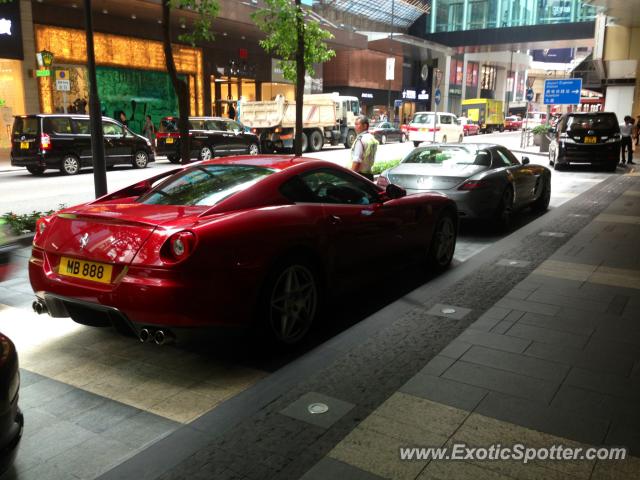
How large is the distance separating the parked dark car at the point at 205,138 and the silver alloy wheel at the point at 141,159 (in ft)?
4.11

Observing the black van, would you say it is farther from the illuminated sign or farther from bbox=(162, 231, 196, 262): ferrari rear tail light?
bbox=(162, 231, 196, 262): ferrari rear tail light

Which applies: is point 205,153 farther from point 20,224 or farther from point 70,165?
point 20,224

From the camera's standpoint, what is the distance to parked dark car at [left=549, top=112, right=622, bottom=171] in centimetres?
1798

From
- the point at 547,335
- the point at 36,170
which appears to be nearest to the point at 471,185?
the point at 547,335

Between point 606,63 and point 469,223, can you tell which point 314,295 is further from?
point 606,63

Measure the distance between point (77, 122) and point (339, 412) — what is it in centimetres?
1675

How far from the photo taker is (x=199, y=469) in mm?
2828

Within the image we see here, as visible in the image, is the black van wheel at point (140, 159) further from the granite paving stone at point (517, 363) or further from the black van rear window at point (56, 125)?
the granite paving stone at point (517, 363)

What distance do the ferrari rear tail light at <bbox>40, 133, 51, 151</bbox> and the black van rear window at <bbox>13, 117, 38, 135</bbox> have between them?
0.25 m

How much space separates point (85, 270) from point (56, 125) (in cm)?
1524

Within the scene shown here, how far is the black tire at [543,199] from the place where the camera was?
1080 centimetres

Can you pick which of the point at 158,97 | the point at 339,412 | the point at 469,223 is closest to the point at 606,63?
the point at 158,97

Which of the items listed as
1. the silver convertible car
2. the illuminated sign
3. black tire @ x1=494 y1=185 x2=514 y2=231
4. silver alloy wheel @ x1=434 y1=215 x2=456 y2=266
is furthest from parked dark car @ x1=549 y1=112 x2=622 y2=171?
the illuminated sign

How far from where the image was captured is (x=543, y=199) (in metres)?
10.9
